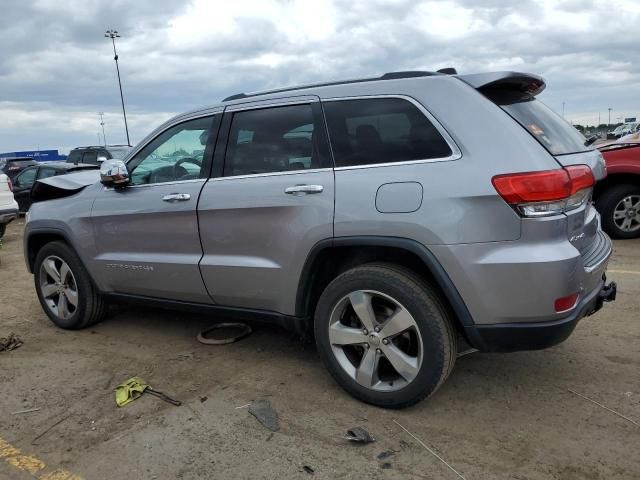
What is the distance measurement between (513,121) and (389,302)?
116 cm

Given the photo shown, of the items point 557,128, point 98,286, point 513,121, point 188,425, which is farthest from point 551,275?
point 98,286

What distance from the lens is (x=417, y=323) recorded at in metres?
2.93

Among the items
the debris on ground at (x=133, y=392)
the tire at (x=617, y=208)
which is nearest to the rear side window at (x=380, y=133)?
the debris on ground at (x=133, y=392)

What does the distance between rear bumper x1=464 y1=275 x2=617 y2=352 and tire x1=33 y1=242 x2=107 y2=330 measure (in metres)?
3.19

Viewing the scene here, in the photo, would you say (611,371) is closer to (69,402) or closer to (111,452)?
(111,452)

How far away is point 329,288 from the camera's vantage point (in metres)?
3.19

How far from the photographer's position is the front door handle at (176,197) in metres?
3.78

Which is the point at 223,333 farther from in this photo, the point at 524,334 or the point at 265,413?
the point at 524,334

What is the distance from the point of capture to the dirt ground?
2684 millimetres

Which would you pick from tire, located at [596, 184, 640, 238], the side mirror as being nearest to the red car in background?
tire, located at [596, 184, 640, 238]

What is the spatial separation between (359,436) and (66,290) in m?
3.10

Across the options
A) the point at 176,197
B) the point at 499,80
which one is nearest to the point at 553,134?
the point at 499,80

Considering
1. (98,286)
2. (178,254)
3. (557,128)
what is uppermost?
(557,128)

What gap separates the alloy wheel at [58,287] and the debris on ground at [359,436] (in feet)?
9.41
